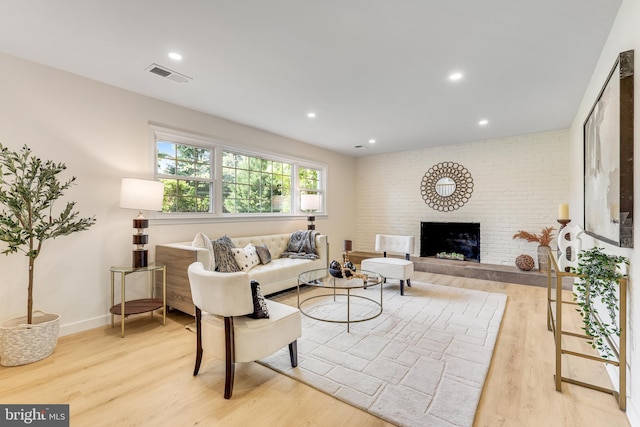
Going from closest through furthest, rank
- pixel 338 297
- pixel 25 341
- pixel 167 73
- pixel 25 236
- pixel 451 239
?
pixel 25 341 → pixel 25 236 → pixel 167 73 → pixel 338 297 → pixel 451 239

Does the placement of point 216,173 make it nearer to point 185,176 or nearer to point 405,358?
point 185,176

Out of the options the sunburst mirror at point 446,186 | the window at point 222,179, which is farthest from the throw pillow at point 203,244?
the sunburst mirror at point 446,186

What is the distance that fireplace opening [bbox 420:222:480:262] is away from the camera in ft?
17.8

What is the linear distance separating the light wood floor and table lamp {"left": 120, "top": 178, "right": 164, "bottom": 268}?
0.83 m

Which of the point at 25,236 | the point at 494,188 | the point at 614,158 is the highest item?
A: the point at 494,188

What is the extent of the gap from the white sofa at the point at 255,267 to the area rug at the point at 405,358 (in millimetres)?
597

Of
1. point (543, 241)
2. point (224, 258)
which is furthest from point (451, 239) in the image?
point (224, 258)

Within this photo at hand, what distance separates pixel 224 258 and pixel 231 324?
1.78 metres

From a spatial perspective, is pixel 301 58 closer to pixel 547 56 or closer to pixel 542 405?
pixel 547 56

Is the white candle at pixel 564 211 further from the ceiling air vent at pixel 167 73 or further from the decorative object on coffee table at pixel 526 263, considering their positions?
the ceiling air vent at pixel 167 73

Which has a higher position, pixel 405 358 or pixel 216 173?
pixel 216 173

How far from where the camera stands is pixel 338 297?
379 cm

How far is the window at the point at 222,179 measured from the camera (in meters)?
3.63
